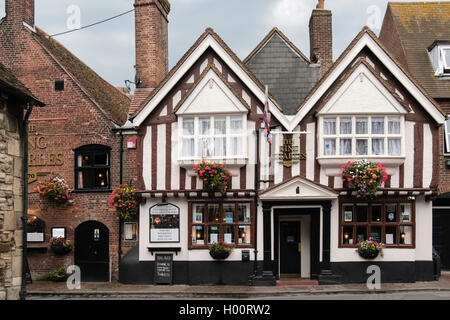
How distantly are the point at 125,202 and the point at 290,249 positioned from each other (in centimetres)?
603

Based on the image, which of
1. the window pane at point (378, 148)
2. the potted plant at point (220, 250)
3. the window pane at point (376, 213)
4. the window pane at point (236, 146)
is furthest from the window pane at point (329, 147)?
the potted plant at point (220, 250)

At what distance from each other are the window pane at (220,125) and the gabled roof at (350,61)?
89.1 inches

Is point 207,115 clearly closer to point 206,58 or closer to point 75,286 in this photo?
point 206,58

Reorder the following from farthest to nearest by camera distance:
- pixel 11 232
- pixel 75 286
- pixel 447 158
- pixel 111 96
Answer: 1. pixel 111 96
2. pixel 447 158
3. pixel 75 286
4. pixel 11 232

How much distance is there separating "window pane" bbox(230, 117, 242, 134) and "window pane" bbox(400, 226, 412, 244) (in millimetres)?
6387

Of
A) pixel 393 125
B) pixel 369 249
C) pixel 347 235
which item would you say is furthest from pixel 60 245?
pixel 393 125

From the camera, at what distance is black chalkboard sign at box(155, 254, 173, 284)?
13711mm

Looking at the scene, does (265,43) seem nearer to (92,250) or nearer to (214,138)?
(214,138)

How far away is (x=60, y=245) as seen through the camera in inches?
582

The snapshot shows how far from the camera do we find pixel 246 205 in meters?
13.9

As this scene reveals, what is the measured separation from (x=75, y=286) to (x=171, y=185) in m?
4.69

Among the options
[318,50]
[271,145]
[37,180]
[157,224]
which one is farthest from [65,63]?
[318,50]

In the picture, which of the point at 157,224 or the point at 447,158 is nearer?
the point at 157,224
